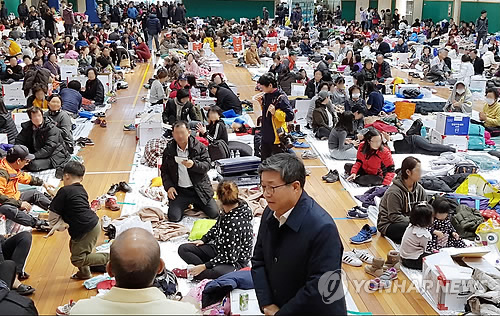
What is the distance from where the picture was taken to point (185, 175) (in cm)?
752

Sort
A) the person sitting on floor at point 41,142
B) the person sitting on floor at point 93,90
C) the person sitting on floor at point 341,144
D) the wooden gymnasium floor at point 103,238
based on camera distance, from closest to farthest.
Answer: the wooden gymnasium floor at point 103,238
the person sitting on floor at point 41,142
the person sitting on floor at point 341,144
the person sitting on floor at point 93,90

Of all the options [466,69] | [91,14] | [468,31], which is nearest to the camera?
[466,69]

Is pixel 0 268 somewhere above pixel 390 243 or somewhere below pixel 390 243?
above

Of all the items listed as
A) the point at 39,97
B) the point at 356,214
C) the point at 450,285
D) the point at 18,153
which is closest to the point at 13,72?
the point at 39,97

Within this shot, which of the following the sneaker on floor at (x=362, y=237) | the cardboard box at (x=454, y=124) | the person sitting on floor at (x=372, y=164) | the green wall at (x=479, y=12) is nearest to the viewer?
the sneaker on floor at (x=362, y=237)

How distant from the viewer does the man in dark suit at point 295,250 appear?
3354 millimetres

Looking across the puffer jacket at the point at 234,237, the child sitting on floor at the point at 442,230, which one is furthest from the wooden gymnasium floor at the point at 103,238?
the puffer jacket at the point at 234,237

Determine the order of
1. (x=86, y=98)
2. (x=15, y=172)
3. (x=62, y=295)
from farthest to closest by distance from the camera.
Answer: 1. (x=86, y=98)
2. (x=15, y=172)
3. (x=62, y=295)

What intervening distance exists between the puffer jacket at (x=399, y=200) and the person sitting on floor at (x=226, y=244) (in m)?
1.87

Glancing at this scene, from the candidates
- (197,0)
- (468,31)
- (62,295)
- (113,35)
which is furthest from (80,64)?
(197,0)

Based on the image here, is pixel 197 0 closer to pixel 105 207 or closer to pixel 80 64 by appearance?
pixel 80 64

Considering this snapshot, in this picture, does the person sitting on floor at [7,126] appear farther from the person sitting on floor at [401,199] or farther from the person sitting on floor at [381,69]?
the person sitting on floor at [381,69]

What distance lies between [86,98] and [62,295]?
8.49 m

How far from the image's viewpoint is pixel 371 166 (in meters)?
8.69
